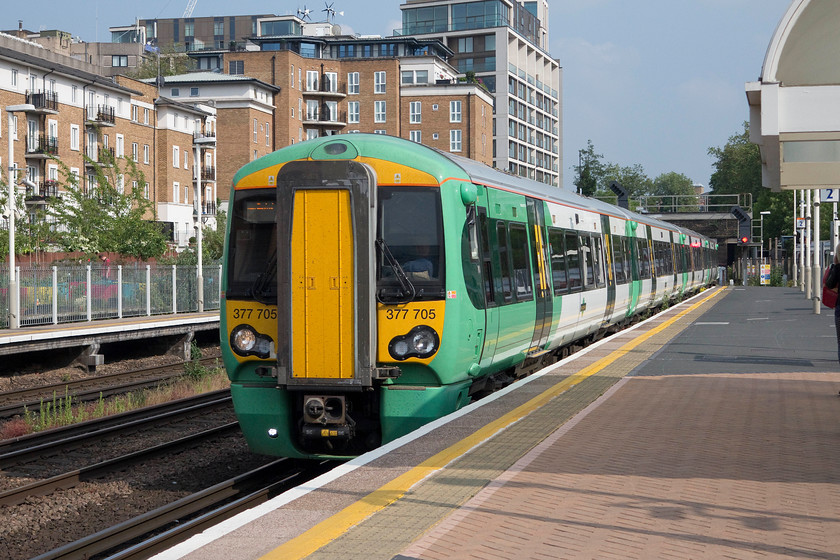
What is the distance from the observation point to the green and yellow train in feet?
30.9

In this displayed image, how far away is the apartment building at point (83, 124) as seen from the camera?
5659 cm

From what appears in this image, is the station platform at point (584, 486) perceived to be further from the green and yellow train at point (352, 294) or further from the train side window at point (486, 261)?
the train side window at point (486, 261)

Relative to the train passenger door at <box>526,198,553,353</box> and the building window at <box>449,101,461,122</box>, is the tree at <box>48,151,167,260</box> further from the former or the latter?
the building window at <box>449,101,461,122</box>

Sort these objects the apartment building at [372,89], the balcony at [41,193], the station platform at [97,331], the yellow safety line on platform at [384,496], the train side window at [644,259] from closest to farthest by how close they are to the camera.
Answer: the yellow safety line on platform at [384,496], the station platform at [97,331], the train side window at [644,259], the balcony at [41,193], the apartment building at [372,89]

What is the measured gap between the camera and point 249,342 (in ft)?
32.4

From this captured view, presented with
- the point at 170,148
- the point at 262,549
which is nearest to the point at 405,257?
the point at 262,549

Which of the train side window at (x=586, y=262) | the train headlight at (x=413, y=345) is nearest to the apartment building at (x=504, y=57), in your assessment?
the train side window at (x=586, y=262)

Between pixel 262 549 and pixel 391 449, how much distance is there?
9.15 ft

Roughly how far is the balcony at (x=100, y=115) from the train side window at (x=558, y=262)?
171 feet

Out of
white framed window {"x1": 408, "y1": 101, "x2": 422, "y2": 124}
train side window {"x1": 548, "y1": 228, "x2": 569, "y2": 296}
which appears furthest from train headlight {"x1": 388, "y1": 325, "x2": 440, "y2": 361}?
Answer: white framed window {"x1": 408, "y1": 101, "x2": 422, "y2": 124}

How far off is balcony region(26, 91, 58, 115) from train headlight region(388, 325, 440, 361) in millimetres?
51863

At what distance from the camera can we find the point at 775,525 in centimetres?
620

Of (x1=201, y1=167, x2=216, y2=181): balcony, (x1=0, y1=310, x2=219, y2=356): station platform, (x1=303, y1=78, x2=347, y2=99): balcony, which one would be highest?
(x1=303, y1=78, x2=347, y2=99): balcony

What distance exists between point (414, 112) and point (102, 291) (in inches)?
2766
